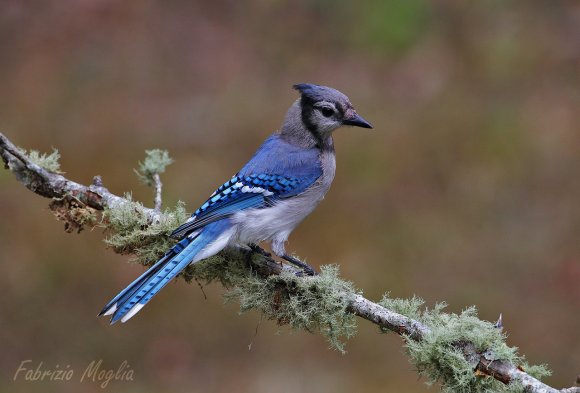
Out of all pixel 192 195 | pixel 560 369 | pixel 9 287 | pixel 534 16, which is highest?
pixel 534 16

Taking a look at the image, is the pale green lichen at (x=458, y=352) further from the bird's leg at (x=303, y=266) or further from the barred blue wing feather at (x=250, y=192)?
the barred blue wing feather at (x=250, y=192)

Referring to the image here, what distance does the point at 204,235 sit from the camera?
3.52 meters

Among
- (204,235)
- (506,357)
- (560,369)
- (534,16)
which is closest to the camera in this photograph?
(506,357)

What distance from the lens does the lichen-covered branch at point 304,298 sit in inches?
111

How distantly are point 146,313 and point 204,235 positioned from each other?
2.90 metres

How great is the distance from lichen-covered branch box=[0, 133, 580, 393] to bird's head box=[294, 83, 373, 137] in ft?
2.49

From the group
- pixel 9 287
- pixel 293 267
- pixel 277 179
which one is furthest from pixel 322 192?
pixel 9 287

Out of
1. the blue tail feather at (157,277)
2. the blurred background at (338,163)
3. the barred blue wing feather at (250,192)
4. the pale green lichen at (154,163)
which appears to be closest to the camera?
the blue tail feather at (157,277)

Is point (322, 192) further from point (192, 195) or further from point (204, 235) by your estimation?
point (192, 195)

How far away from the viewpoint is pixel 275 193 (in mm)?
3920
